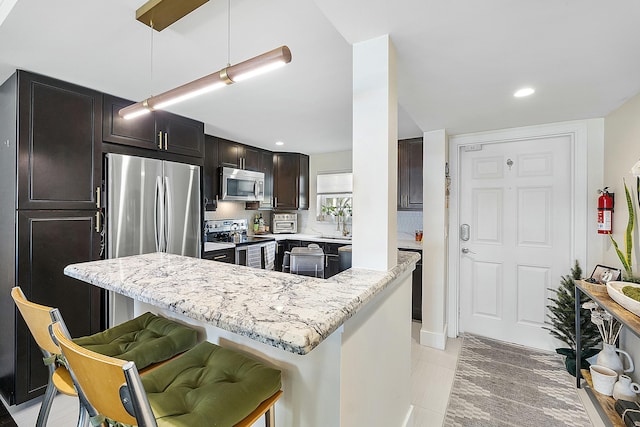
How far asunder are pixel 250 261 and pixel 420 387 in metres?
2.44

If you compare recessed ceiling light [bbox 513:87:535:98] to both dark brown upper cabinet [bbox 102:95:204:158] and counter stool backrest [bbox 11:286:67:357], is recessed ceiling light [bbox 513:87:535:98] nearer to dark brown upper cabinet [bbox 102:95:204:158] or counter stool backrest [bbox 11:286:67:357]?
counter stool backrest [bbox 11:286:67:357]

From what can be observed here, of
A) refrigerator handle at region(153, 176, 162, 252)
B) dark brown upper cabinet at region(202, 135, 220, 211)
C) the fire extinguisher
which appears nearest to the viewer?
the fire extinguisher

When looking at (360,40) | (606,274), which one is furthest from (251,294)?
(606,274)

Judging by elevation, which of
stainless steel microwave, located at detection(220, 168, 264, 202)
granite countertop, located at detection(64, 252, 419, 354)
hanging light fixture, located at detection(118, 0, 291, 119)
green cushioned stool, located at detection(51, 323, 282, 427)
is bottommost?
green cushioned stool, located at detection(51, 323, 282, 427)

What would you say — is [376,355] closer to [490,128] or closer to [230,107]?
[230,107]

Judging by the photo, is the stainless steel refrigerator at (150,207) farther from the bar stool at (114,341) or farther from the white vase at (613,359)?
the white vase at (613,359)

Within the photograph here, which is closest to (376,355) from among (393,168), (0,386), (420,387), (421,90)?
(393,168)

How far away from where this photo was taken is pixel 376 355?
4.04 feet

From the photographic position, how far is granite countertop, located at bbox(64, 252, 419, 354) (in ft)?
2.35

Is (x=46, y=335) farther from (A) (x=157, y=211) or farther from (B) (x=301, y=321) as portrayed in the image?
(A) (x=157, y=211)

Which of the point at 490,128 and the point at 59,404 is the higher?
the point at 490,128

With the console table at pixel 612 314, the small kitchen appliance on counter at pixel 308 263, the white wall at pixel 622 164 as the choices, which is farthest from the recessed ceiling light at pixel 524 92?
the small kitchen appliance on counter at pixel 308 263

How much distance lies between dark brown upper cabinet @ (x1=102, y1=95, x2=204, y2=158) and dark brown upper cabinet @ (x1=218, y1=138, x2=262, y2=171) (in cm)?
65

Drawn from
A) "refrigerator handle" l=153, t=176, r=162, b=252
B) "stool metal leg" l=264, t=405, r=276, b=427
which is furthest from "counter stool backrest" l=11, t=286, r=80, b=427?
"refrigerator handle" l=153, t=176, r=162, b=252
